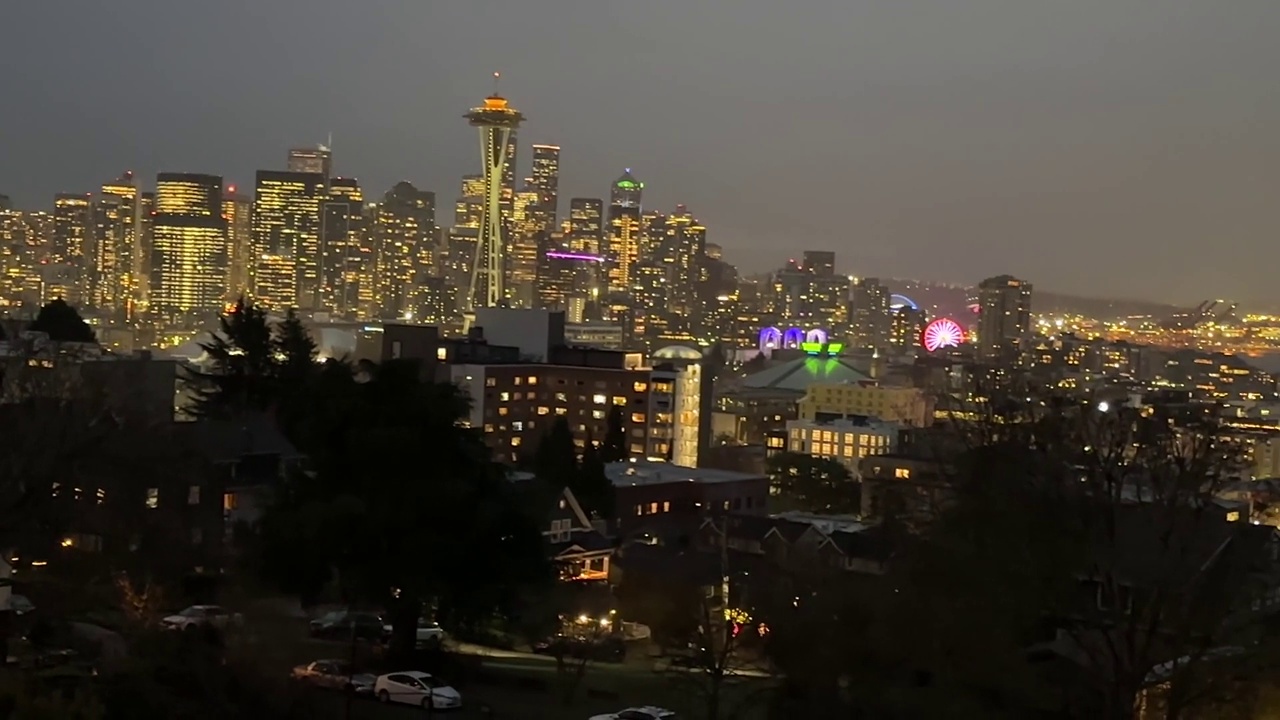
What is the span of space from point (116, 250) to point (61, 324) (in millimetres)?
71961

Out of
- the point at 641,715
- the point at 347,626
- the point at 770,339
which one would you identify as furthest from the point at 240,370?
the point at 770,339

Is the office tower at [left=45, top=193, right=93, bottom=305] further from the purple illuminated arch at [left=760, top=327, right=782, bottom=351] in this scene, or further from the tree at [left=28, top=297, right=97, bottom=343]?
the tree at [left=28, top=297, right=97, bottom=343]

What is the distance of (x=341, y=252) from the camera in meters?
99.2

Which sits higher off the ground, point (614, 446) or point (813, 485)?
point (614, 446)

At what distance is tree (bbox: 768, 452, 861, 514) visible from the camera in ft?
84.3

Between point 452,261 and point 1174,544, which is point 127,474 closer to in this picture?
point 1174,544

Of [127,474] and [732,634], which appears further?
[127,474]

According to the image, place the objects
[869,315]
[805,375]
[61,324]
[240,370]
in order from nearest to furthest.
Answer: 1. [240,370]
2. [61,324]
3. [805,375]
4. [869,315]

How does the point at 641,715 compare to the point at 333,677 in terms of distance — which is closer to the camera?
the point at 641,715

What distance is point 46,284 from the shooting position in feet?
280

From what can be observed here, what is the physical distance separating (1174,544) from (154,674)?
540cm

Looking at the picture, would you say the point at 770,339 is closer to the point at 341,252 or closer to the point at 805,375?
the point at 805,375

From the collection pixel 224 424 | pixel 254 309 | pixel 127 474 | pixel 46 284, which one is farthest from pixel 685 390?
pixel 46 284

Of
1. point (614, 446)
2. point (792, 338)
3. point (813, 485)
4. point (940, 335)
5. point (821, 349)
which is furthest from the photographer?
point (792, 338)
